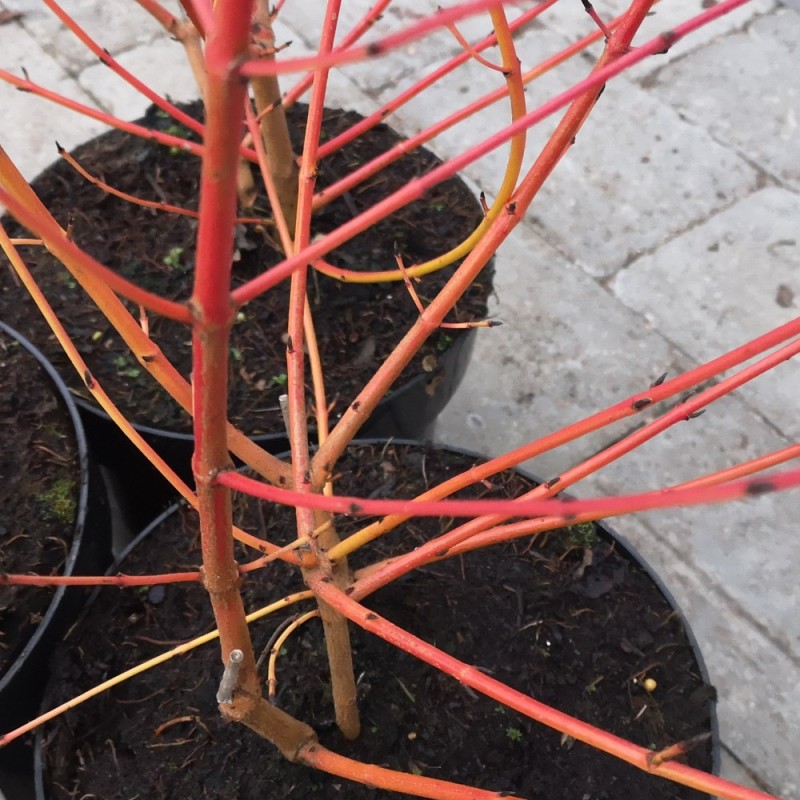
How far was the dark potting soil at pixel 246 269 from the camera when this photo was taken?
1.14 meters

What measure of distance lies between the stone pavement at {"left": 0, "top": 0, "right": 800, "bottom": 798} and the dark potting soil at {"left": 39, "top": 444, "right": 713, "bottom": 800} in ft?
1.35

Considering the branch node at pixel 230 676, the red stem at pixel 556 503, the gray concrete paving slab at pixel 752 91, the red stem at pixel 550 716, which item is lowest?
the branch node at pixel 230 676

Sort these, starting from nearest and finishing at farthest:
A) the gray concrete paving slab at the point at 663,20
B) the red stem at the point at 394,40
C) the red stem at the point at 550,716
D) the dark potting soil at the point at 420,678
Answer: the red stem at the point at 394,40
the red stem at the point at 550,716
the dark potting soil at the point at 420,678
the gray concrete paving slab at the point at 663,20

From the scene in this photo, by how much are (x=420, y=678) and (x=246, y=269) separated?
27.3 inches

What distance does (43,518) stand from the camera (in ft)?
3.24

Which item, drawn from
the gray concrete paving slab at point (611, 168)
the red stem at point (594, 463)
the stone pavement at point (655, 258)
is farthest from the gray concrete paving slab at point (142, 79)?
the red stem at point (594, 463)

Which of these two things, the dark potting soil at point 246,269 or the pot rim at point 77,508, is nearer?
the pot rim at point 77,508

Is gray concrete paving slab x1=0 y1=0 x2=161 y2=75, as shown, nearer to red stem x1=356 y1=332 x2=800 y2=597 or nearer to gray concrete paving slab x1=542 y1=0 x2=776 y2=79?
gray concrete paving slab x1=542 y1=0 x2=776 y2=79

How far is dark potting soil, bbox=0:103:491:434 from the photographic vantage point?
3.74 ft

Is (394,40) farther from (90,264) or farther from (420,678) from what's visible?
(420,678)

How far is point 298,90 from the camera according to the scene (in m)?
1.05

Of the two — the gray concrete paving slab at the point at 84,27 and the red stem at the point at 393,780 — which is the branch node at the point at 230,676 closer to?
the red stem at the point at 393,780

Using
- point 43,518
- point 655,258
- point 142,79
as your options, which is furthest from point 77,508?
point 142,79

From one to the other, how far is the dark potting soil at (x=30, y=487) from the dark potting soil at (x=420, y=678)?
0.25 feet
